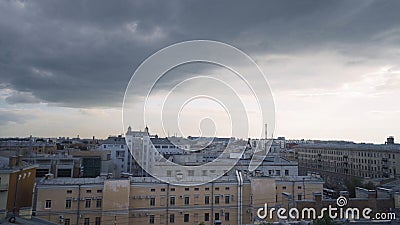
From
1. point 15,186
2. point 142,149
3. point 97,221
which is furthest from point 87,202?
point 142,149

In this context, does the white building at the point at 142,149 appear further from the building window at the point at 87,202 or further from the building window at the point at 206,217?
the building window at the point at 87,202

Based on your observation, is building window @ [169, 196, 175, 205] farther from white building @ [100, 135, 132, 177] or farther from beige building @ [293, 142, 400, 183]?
beige building @ [293, 142, 400, 183]

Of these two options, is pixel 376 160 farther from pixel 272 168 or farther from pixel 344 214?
pixel 344 214

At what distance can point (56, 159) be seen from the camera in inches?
906

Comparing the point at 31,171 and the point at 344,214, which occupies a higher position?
the point at 31,171

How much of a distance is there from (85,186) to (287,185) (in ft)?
31.4

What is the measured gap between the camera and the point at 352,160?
123ft

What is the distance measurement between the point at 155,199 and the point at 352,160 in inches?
1199

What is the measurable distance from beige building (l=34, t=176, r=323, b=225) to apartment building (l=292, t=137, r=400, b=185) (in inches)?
780

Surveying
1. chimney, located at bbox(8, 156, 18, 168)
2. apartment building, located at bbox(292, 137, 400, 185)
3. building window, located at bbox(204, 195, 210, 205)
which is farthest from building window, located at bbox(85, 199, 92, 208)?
apartment building, located at bbox(292, 137, 400, 185)

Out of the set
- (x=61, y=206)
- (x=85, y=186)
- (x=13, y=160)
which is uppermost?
(x=13, y=160)

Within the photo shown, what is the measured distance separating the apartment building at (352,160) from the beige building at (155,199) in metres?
19.8

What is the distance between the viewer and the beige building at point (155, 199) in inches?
531

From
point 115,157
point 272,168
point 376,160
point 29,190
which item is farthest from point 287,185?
point 115,157
